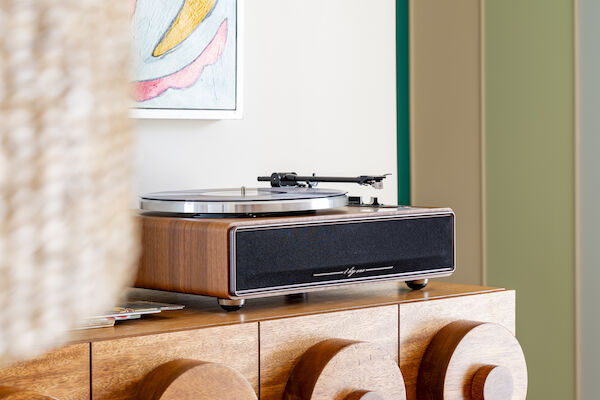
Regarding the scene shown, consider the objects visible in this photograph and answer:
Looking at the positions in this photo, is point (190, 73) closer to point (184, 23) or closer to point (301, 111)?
point (184, 23)

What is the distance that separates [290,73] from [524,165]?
0.94m

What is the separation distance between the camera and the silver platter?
130cm

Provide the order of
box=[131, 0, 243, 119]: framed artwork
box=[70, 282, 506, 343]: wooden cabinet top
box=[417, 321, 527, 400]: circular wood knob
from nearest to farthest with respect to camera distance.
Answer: box=[70, 282, 506, 343]: wooden cabinet top, box=[417, 321, 527, 400]: circular wood knob, box=[131, 0, 243, 119]: framed artwork

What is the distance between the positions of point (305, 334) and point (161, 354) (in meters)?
0.25

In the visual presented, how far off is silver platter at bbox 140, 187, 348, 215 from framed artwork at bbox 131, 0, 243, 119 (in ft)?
1.06

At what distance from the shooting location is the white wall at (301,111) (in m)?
1.80

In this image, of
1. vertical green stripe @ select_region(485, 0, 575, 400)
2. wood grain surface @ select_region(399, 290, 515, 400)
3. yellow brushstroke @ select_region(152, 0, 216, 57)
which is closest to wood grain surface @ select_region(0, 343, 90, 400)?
wood grain surface @ select_region(399, 290, 515, 400)

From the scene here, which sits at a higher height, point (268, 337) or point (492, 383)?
point (268, 337)

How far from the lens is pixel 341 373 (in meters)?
1.25

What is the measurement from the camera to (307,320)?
128cm

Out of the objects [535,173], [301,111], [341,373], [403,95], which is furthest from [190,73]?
[535,173]

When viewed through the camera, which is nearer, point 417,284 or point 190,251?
point 190,251

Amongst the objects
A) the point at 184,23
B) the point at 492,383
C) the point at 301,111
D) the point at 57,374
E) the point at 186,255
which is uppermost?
the point at 184,23

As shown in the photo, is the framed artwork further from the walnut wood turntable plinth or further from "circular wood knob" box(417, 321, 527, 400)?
"circular wood knob" box(417, 321, 527, 400)
